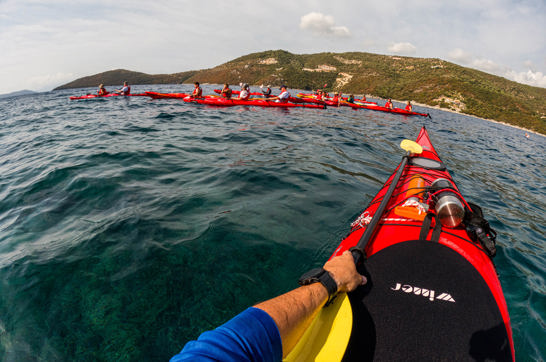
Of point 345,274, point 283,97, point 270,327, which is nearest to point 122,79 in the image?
point 283,97

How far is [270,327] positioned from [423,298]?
1517 millimetres

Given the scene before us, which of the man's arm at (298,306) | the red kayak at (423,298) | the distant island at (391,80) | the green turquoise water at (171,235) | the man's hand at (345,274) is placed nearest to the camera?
the man's arm at (298,306)

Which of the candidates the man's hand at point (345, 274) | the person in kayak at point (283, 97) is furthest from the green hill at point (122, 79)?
the man's hand at point (345, 274)

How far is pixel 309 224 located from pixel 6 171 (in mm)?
8612

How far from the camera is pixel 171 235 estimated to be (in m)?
3.41

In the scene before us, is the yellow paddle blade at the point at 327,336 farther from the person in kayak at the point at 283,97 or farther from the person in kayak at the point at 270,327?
the person in kayak at the point at 283,97

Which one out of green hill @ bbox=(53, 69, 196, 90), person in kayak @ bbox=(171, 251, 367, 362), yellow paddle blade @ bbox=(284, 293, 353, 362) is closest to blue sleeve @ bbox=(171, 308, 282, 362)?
person in kayak @ bbox=(171, 251, 367, 362)

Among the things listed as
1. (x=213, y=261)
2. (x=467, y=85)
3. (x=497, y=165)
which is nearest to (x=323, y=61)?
(x=467, y=85)

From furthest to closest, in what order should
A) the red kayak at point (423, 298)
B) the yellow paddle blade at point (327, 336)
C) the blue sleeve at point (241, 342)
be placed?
1. the red kayak at point (423, 298)
2. the yellow paddle blade at point (327, 336)
3. the blue sleeve at point (241, 342)

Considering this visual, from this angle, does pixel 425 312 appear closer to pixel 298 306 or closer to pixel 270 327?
pixel 298 306

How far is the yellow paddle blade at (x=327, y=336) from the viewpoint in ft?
4.67

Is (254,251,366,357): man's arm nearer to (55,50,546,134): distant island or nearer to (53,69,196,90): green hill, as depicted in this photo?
(55,50,546,134): distant island

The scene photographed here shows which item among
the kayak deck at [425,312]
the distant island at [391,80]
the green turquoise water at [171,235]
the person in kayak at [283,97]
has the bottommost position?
the green turquoise water at [171,235]

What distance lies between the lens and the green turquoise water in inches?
88.4
